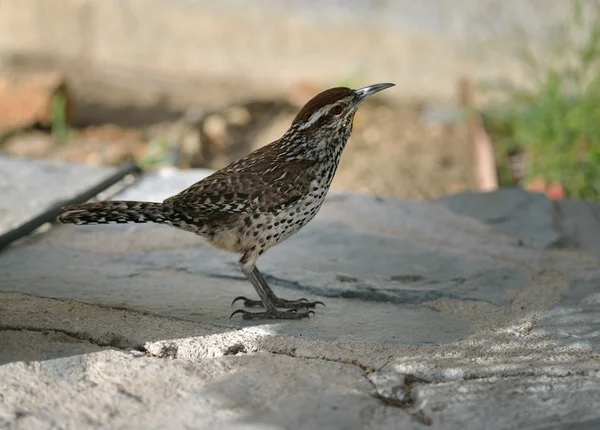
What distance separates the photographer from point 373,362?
11.3ft

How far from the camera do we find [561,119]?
695 centimetres

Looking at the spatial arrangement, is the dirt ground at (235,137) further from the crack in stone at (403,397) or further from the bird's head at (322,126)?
the crack in stone at (403,397)

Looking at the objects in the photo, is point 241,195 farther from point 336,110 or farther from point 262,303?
point 336,110

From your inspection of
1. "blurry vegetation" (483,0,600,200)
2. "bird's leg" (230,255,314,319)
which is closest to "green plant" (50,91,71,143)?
"blurry vegetation" (483,0,600,200)

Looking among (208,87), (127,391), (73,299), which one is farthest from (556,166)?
(127,391)

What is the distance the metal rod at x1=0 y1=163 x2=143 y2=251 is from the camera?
4.78m

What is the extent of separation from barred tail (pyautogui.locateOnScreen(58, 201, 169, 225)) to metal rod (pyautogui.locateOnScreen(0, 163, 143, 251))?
0.85 metres

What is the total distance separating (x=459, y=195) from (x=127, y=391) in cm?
303

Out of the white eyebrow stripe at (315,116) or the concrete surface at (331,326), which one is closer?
the concrete surface at (331,326)

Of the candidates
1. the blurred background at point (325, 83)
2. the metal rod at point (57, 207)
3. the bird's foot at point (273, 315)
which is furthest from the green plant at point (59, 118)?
the bird's foot at point (273, 315)

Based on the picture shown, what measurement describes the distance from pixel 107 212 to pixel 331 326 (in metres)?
1.05

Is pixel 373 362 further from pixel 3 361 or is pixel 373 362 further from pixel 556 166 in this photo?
pixel 556 166

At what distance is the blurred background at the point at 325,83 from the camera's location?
7.11 metres

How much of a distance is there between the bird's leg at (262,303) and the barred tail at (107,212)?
473 millimetres
